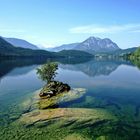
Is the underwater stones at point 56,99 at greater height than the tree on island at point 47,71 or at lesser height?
lesser

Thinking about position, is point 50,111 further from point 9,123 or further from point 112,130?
point 112,130

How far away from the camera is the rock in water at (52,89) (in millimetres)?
87400

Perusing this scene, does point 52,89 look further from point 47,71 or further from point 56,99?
point 47,71

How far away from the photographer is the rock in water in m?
87.4

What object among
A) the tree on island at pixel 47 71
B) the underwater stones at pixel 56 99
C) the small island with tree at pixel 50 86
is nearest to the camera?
the underwater stones at pixel 56 99

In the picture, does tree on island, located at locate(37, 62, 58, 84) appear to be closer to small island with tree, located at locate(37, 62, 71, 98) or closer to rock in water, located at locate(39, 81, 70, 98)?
small island with tree, located at locate(37, 62, 71, 98)

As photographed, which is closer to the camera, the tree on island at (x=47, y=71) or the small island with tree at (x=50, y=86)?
the small island with tree at (x=50, y=86)

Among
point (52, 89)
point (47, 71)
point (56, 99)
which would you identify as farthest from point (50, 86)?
point (56, 99)

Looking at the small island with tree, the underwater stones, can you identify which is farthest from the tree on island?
the underwater stones

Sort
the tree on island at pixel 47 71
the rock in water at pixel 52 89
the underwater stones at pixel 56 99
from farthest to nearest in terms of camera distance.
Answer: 1. the tree on island at pixel 47 71
2. the rock in water at pixel 52 89
3. the underwater stones at pixel 56 99

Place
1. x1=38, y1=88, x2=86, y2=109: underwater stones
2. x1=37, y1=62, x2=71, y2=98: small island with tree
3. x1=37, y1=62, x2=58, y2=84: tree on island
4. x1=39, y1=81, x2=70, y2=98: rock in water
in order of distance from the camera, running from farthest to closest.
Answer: x1=37, y1=62, x2=58, y2=84: tree on island < x1=37, y1=62, x2=71, y2=98: small island with tree < x1=39, y1=81, x2=70, y2=98: rock in water < x1=38, y1=88, x2=86, y2=109: underwater stones

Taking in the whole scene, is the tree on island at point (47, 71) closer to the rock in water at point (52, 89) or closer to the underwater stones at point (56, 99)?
the rock in water at point (52, 89)

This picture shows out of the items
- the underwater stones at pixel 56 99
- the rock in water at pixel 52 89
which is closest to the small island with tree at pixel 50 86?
the rock in water at pixel 52 89

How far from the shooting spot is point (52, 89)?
92.2 metres
